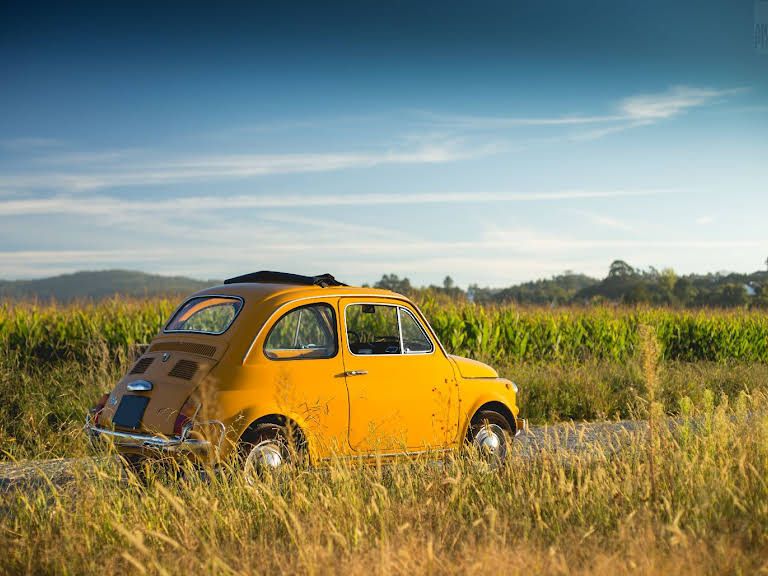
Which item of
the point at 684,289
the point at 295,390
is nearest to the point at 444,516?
the point at 295,390

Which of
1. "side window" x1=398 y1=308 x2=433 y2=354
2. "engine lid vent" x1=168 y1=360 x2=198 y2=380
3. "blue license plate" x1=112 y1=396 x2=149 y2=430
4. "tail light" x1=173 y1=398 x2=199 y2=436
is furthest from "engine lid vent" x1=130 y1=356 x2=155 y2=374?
"side window" x1=398 y1=308 x2=433 y2=354

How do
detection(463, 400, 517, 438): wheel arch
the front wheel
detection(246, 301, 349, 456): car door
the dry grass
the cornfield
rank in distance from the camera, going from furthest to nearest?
1. the cornfield
2. detection(463, 400, 517, 438): wheel arch
3. the front wheel
4. detection(246, 301, 349, 456): car door
5. the dry grass

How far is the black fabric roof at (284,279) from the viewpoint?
369 inches

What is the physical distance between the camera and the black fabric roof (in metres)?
9.37

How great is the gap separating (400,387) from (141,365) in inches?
106

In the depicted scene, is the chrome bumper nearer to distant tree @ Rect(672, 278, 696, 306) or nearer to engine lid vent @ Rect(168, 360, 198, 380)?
engine lid vent @ Rect(168, 360, 198, 380)

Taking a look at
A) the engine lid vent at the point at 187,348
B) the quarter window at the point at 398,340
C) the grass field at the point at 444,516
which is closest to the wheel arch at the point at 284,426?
the grass field at the point at 444,516

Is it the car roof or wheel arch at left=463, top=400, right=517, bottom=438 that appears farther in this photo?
wheel arch at left=463, top=400, right=517, bottom=438

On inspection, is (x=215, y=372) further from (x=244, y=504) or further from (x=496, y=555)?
(x=496, y=555)

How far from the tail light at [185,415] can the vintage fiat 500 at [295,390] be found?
13 millimetres

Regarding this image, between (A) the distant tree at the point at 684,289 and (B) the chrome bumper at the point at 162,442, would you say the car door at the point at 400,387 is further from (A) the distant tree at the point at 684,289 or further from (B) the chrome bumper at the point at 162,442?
(A) the distant tree at the point at 684,289

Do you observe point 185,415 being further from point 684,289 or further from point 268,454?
point 684,289

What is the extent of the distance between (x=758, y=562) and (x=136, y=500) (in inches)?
175

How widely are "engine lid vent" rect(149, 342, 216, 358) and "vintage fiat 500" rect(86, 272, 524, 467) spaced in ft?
0.05
